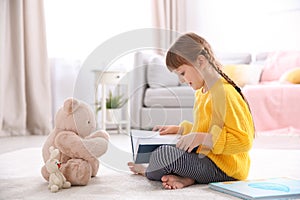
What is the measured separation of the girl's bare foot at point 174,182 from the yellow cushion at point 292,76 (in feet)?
7.62

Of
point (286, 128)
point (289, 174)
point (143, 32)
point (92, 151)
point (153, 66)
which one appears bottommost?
point (286, 128)

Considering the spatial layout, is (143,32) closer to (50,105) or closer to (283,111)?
(283,111)

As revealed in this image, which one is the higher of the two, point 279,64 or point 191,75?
point 191,75

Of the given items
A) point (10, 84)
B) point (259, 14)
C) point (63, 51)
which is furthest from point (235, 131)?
point (259, 14)

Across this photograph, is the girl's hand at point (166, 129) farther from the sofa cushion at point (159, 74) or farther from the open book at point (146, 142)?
the sofa cushion at point (159, 74)

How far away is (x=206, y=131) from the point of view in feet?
4.34

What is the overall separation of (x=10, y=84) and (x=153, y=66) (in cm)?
237

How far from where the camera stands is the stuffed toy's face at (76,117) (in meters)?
1.40

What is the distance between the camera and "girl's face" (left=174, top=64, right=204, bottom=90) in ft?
4.33

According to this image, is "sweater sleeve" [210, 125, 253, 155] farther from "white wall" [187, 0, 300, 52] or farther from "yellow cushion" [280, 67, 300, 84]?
"white wall" [187, 0, 300, 52]

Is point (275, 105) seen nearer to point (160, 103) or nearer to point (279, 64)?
point (279, 64)

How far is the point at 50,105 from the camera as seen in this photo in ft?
12.3

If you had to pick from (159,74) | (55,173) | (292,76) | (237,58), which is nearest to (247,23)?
(237,58)

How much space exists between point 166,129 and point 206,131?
150 mm
